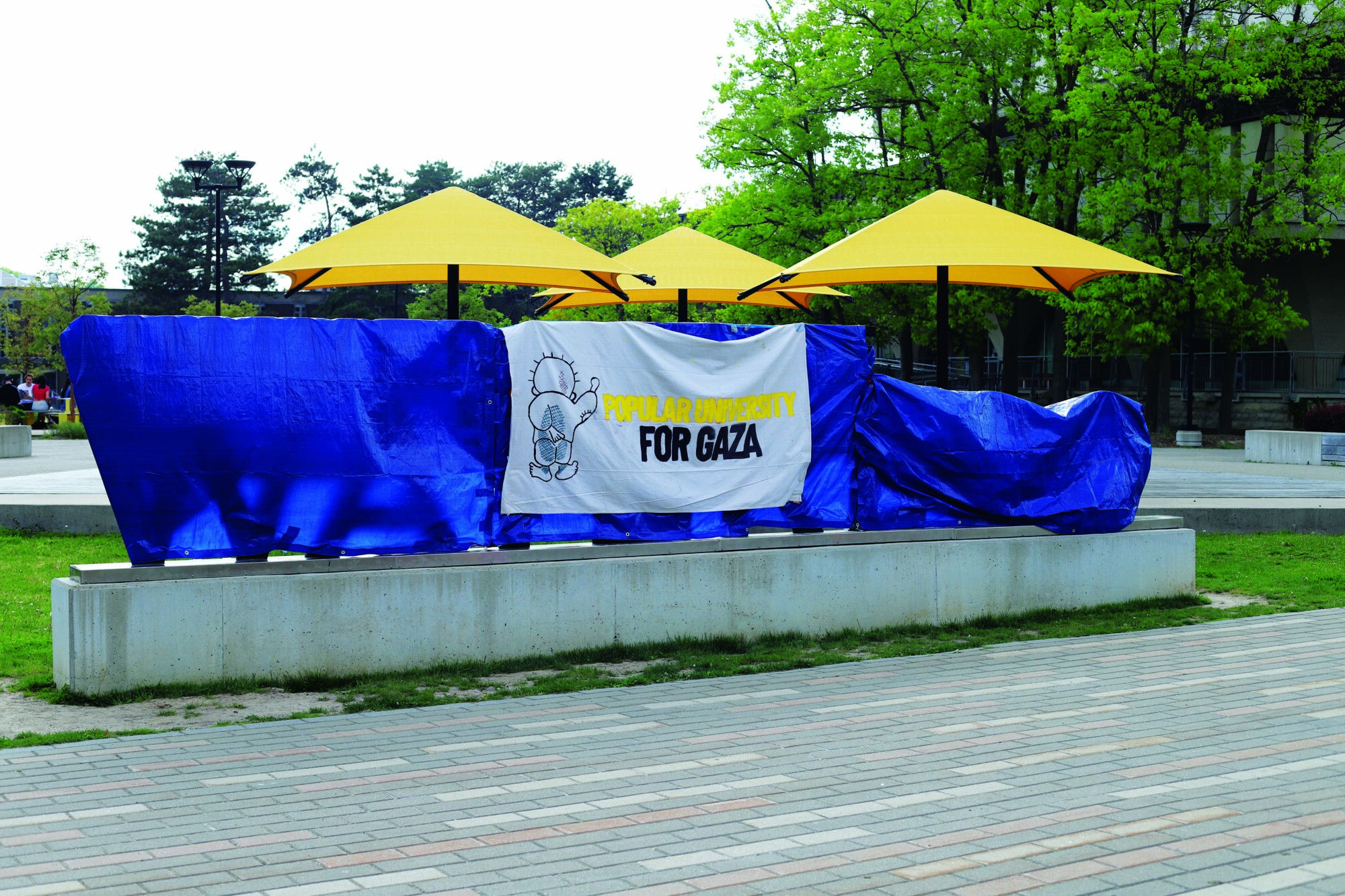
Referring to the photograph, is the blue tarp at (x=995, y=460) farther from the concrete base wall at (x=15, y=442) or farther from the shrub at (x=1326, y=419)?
the shrub at (x=1326, y=419)

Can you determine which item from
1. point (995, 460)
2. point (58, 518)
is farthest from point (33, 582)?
point (995, 460)

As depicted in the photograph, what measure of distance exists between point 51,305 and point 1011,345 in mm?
51212

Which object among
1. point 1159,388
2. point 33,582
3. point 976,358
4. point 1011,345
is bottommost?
point 33,582

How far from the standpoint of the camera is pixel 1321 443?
2822 cm

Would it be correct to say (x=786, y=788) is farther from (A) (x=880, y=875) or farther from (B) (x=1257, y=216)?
(B) (x=1257, y=216)

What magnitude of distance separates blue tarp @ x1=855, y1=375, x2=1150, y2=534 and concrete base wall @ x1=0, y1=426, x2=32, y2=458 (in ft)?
74.7

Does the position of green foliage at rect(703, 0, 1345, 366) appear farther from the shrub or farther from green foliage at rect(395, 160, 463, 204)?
green foliage at rect(395, 160, 463, 204)

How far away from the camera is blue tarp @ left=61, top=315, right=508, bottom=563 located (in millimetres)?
7730

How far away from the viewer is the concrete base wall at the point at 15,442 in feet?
90.5

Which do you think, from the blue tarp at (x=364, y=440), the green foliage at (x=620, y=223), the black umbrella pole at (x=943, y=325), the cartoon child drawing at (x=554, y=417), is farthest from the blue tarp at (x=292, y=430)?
the green foliage at (x=620, y=223)

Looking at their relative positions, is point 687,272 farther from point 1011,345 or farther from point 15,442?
point 1011,345

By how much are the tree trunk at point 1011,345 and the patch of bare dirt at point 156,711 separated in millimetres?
29550

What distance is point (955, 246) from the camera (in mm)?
11273

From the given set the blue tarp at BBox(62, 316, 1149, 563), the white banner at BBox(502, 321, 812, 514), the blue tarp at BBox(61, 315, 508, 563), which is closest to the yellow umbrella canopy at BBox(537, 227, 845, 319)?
the blue tarp at BBox(62, 316, 1149, 563)
